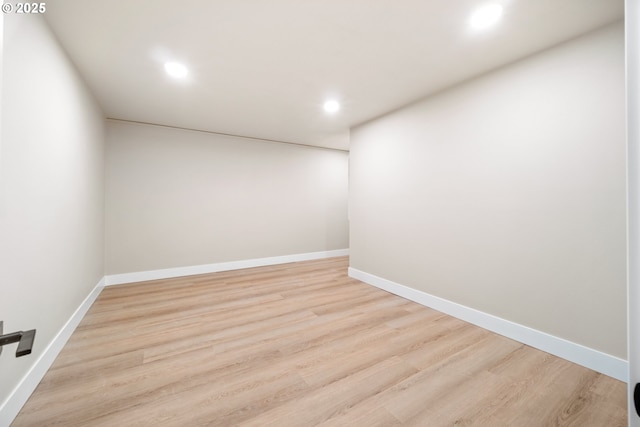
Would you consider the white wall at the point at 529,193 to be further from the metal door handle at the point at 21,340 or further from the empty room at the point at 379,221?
the metal door handle at the point at 21,340

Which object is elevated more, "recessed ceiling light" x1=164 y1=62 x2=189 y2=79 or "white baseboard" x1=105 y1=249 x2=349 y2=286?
"recessed ceiling light" x1=164 y1=62 x2=189 y2=79

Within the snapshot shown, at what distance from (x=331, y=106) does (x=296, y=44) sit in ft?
4.30

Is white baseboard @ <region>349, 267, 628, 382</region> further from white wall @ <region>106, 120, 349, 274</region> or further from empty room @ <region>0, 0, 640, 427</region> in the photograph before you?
white wall @ <region>106, 120, 349, 274</region>

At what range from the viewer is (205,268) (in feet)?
14.5

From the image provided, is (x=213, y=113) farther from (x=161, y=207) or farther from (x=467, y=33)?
(x=467, y=33)

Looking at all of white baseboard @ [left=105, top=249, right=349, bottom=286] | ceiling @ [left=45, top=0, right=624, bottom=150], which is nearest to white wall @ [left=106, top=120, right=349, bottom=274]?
white baseboard @ [left=105, top=249, right=349, bottom=286]

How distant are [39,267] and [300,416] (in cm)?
196

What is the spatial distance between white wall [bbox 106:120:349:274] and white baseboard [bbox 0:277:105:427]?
1.70 m

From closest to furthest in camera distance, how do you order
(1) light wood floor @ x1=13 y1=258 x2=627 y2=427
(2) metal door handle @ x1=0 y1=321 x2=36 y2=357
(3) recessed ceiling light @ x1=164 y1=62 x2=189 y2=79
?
(2) metal door handle @ x1=0 y1=321 x2=36 y2=357
(1) light wood floor @ x1=13 y1=258 x2=627 y2=427
(3) recessed ceiling light @ x1=164 y1=62 x2=189 y2=79

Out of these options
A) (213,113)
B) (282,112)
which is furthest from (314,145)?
(213,113)

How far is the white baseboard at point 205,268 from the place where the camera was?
12.6 feet

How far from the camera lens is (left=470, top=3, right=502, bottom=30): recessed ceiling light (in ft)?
5.52

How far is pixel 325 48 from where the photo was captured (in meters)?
2.12

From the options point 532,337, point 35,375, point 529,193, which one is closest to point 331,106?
point 529,193
